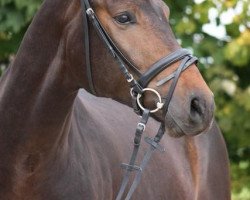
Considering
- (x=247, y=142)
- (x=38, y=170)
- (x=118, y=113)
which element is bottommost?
(x=247, y=142)

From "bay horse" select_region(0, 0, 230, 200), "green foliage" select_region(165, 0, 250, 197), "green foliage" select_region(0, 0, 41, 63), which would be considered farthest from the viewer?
"green foliage" select_region(165, 0, 250, 197)

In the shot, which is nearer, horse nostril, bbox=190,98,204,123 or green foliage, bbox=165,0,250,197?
horse nostril, bbox=190,98,204,123

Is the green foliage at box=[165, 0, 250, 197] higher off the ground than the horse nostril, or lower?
lower

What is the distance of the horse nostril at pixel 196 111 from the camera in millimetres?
3518

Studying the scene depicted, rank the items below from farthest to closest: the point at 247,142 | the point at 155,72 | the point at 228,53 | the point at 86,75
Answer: the point at 247,142, the point at 228,53, the point at 86,75, the point at 155,72

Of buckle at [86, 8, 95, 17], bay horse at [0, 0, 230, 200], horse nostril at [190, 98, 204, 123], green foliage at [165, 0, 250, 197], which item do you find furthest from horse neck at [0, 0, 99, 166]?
green foliage at [165, 0, 250, 197]

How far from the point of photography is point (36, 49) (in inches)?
154

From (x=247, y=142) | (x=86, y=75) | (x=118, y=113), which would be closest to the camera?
(x=86, y=75)

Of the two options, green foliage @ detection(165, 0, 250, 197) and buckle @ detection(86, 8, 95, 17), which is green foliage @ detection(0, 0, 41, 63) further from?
buckle @ detection(86, 8, 95, 17)

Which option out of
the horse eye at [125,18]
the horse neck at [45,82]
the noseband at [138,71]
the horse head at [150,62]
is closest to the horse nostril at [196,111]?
the horse head at [150,62]

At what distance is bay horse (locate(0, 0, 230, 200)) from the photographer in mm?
3633

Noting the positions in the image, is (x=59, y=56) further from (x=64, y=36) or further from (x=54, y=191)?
(x=54, y=191)

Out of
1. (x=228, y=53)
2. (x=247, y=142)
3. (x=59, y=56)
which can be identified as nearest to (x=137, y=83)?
(x=59, y=56)

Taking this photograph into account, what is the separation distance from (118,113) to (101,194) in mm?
1111
